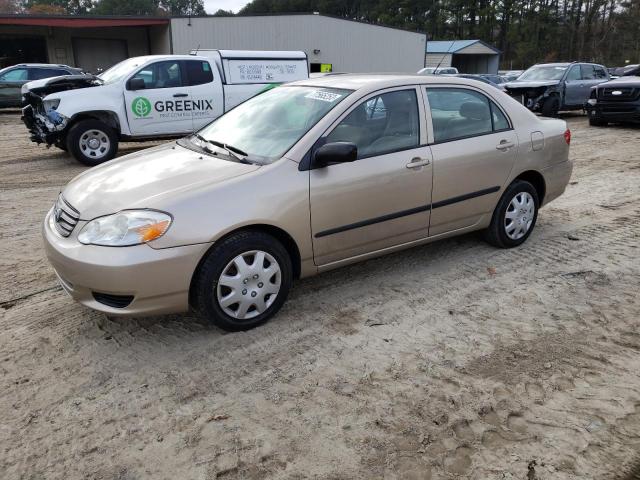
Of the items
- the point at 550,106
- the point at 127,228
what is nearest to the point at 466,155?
the point at 127,228

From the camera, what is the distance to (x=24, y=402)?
9.30ft

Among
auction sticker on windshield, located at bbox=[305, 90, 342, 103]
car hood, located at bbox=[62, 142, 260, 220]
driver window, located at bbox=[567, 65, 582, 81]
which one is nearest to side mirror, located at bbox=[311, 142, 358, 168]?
car hood, located at bbox=[62, 142, 260, 220]

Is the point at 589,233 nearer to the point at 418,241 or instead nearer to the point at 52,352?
the point at 418,241

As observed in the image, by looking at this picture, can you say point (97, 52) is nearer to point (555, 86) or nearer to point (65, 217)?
point (555, 86)

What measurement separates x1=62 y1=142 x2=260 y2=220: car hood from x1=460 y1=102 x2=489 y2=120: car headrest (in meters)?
2.05

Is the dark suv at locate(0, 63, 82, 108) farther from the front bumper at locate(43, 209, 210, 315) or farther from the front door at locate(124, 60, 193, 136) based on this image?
the front bumper at locate(43, 209, 210, 315)

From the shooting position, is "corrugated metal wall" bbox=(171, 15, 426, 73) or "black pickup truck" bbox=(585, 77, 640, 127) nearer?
"black pickup truck" bbox=(585, 77, 640, 127)

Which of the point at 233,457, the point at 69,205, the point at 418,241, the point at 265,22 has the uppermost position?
the point at 265,22

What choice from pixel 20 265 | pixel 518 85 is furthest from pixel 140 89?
pixel 518 85

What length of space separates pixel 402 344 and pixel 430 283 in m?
1.04

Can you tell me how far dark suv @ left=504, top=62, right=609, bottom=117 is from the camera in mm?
15562

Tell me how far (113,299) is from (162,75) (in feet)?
23.8

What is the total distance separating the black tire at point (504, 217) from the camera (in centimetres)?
484

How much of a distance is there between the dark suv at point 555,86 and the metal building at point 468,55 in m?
31.3
